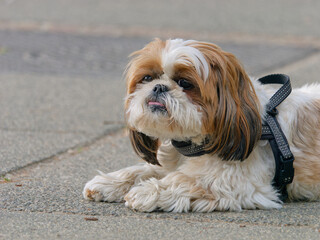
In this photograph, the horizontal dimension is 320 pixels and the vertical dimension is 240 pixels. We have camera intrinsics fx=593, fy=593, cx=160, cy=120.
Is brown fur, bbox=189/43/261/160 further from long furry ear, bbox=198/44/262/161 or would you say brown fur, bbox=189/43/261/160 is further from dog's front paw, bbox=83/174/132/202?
dog's front paw, bbox=83/174/132/202

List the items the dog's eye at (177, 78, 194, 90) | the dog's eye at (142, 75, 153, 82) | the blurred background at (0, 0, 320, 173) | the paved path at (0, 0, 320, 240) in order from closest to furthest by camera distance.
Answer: the paved path at (0, 0, 320, 240)
the dog's eye at (177, 78, 194, 90)
the dog's eye at (142, 75, 153, 82)
the blurred background at (0, 0, 320, 173)

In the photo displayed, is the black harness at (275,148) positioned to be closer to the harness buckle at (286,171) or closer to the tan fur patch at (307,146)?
the harness buckle at (286,171)

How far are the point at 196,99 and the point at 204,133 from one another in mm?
216

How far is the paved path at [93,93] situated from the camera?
3.56 meters

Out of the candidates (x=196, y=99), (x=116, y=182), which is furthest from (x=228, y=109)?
(x=116, y=182)

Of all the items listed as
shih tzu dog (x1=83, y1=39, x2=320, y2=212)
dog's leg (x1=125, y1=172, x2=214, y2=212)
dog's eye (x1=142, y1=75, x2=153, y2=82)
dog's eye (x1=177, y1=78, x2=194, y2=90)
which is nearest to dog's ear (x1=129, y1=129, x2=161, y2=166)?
shih tzu dog (x1=83, y1=39, x2=320, y2=212)

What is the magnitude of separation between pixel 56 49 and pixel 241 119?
7415 millimetres

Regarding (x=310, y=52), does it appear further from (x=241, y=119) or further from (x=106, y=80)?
(x=241, y=119)

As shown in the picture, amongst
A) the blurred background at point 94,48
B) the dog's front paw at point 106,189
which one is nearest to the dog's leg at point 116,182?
the dog's front paw at point 106,189

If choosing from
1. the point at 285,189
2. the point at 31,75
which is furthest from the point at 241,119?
the point at 31,75

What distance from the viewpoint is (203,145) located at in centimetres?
383

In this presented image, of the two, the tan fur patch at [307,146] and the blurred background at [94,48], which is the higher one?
the tan fur patch at [307,146]

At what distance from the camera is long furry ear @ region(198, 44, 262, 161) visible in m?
3.62

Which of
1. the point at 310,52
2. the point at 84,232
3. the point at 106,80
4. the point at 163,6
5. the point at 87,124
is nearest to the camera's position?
the point at 84,232
